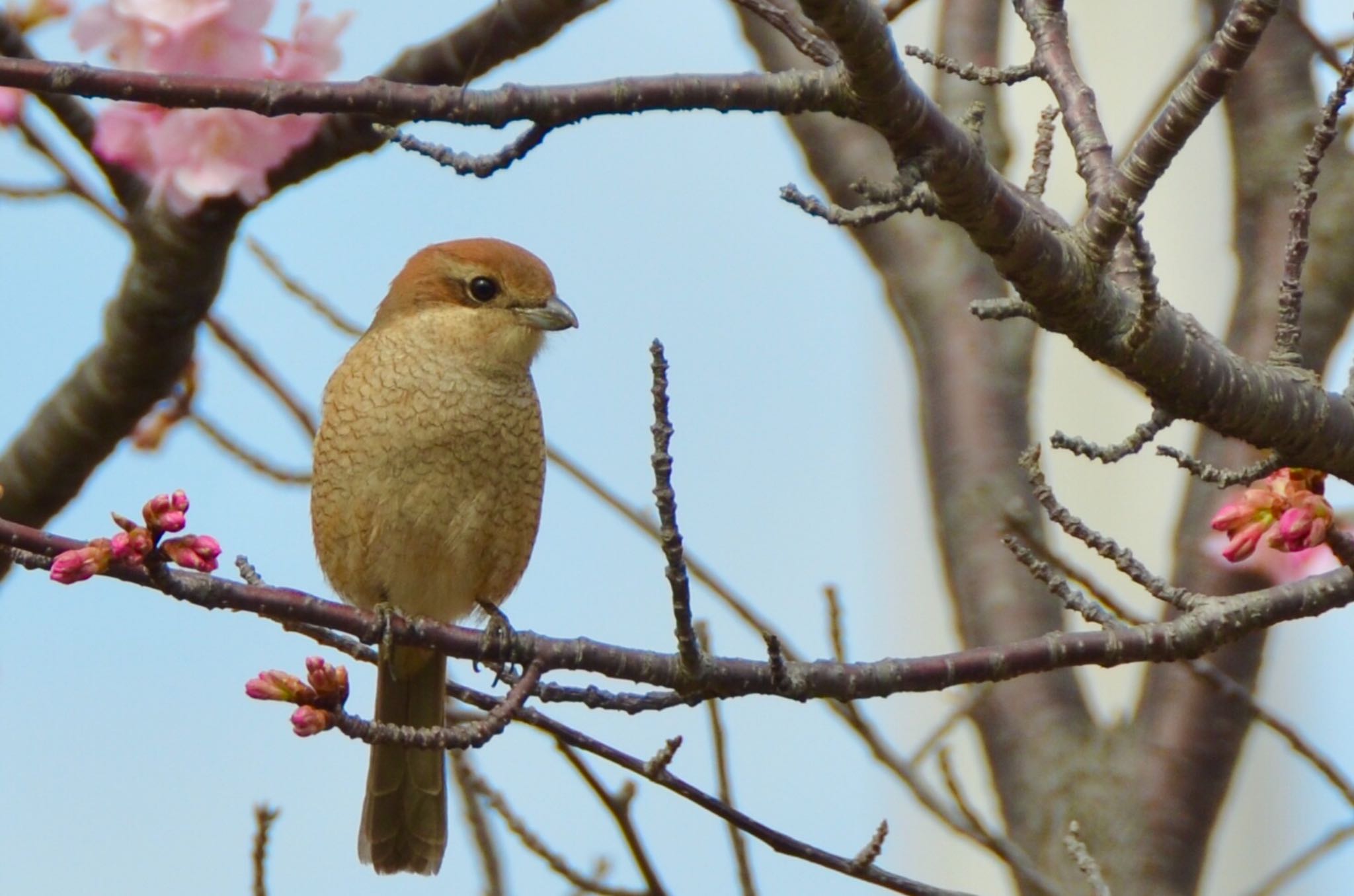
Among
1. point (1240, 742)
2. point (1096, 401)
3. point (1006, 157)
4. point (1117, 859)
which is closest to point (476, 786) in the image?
point (1117, 859)

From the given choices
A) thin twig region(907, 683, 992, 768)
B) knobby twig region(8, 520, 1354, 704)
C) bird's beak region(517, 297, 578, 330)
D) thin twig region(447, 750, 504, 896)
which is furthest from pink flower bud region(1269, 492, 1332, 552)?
bird's beak region(517, 297, 578, 330)

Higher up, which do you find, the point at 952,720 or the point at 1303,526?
the point at 952,720

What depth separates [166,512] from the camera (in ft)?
6.46

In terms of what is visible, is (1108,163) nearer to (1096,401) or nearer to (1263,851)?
(1096,401)

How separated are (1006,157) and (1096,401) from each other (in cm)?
514

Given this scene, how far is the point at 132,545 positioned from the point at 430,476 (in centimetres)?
154

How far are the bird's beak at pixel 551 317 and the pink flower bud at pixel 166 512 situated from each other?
1.84 m

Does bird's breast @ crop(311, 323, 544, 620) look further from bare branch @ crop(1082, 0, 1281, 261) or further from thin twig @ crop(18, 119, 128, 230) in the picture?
bare branch @ crop(1082, 0, 1281, 261)

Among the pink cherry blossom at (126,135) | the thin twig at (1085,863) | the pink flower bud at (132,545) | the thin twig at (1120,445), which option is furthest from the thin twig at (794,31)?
the pink cherry blossom at (126,135)

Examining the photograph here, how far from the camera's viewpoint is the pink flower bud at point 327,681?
210cm

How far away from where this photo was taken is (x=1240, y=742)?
12.2 ft

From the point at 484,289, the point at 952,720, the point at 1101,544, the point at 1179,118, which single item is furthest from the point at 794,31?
the point at 952,720

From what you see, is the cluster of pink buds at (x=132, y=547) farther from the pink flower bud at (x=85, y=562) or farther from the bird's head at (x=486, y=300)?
the bird's head at (x=486, y=300)

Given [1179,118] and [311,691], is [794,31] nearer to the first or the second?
[1179,118]
